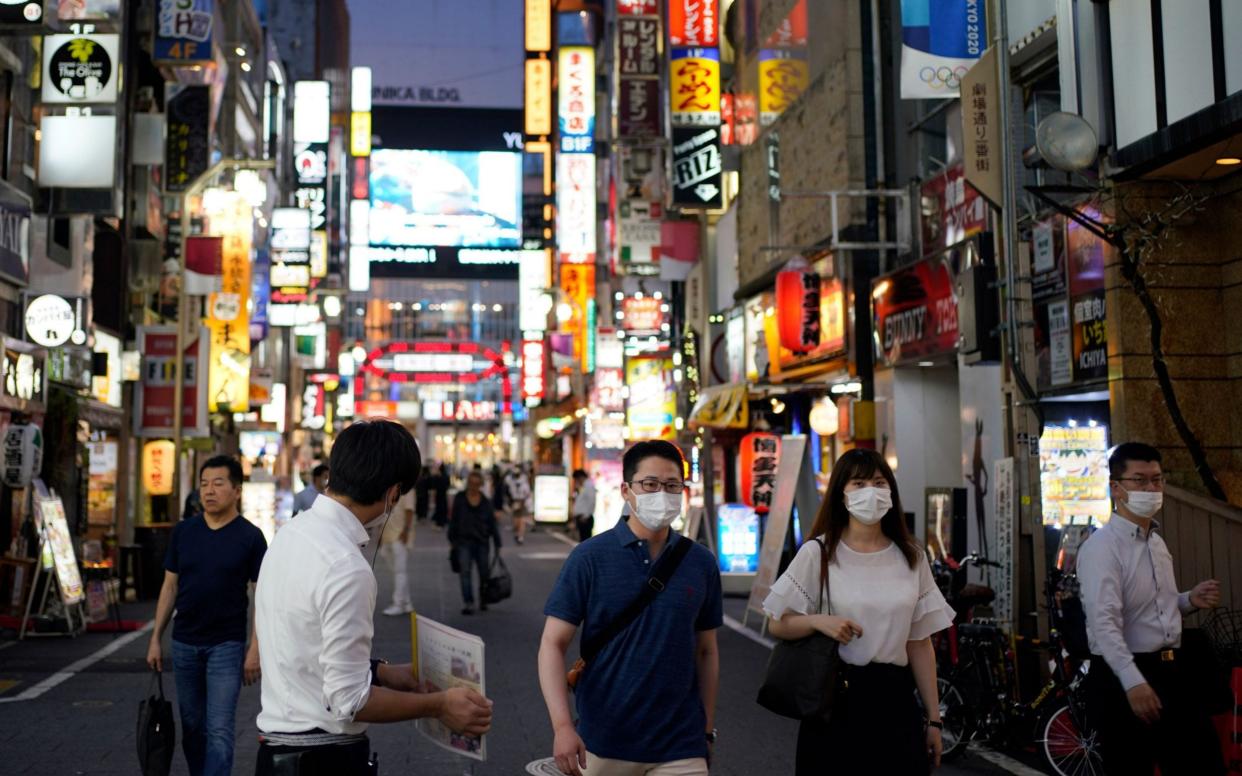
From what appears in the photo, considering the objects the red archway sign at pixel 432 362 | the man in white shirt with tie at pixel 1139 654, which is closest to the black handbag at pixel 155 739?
the man in white shirt with tie at pixel 1139 654

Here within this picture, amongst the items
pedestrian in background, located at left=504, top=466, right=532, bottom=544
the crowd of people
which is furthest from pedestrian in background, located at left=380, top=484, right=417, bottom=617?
pedestrian in background, located at left=504, top=466, right=532, bottom=544

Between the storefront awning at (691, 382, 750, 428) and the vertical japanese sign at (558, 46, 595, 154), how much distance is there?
17.7m

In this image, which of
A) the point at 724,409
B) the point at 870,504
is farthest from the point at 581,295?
the point at 870,504

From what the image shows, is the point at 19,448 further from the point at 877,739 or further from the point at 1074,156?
the point at 877,739

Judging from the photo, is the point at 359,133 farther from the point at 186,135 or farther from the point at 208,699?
the point at 208,699

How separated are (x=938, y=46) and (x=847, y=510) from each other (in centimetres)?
1098

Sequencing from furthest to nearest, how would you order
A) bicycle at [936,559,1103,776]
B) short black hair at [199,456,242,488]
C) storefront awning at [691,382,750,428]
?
storefront awning at [691,382,750,428]
bicycle at [936,559,1103,776]
short black hair at [199,456,242,488]

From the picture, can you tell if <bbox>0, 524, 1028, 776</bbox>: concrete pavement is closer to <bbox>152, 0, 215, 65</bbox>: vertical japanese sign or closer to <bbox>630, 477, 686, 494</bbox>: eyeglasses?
<bbox>630, 477, 686, 494</bbox>: eyeglasses

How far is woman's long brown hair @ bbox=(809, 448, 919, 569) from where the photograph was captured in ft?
16.6

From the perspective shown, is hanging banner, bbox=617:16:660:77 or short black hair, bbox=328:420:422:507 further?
hanging banner, bbox=617:16:660:77

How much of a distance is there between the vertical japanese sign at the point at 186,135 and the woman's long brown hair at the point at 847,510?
22.5m

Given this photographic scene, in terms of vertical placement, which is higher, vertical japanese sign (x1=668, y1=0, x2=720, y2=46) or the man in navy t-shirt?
vertical japanese sign (x1=668, y1=0, x2=720, y2=46)

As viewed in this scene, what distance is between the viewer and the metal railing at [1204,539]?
30.6 feet

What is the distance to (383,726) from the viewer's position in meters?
10.2
